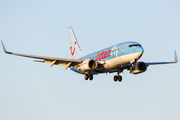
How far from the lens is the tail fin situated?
59094 millimetres

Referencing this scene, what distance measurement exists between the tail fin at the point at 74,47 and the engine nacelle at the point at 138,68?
13.6 meters

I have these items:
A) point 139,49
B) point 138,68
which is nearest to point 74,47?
point 138,68

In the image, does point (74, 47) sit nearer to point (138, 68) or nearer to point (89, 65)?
point (89, 65)

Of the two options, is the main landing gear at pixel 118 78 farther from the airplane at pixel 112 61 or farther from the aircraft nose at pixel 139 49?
the aircraft nose at pixel 139 49

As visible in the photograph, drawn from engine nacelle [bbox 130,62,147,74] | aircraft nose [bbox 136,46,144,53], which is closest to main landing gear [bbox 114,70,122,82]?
engine nacelle [bbox 130,62,147,74]

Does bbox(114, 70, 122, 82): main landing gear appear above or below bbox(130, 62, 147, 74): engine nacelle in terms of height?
below

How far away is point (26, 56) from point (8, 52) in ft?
9.35

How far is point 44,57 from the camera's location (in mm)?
45312

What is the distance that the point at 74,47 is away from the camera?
61281mm

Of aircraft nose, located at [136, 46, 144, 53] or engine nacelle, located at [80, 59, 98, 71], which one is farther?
engine nacelle, located at [80, 59, 98, 71]

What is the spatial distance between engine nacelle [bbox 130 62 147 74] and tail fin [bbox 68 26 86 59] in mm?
13574

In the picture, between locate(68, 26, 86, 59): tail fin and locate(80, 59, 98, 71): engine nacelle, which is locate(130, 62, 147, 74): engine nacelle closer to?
locate(80, 59, 98, 71): engine nacelle

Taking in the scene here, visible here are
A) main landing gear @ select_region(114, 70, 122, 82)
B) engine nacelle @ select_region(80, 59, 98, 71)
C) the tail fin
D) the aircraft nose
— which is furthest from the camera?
the tail fin

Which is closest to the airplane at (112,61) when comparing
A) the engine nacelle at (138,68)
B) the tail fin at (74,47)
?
the engine nacelle at (138,68)
